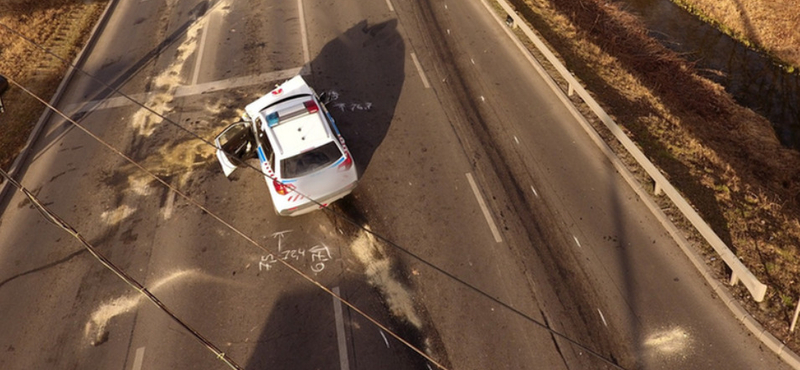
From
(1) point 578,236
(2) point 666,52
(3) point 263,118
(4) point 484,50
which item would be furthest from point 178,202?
(2) point 666,52

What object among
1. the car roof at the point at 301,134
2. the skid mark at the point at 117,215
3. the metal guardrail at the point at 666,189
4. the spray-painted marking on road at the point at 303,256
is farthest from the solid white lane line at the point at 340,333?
the metal guardrail at the point at 666,189

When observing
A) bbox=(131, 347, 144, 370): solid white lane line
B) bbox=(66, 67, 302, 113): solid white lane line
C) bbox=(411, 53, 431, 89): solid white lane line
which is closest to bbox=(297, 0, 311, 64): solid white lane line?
bbox=(66, 67, 302, 113): solid white lane line

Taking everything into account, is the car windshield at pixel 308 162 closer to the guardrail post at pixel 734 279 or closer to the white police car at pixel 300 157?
the white police car at pixel 300 157

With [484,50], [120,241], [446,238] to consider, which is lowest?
[120,241]

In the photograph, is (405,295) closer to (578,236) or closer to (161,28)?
(578,236)

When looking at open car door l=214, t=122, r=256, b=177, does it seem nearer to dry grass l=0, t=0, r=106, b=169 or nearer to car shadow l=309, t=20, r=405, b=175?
car shadow l=309, t=20, r=405, b=175

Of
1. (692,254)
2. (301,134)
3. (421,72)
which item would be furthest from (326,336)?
(421,72)

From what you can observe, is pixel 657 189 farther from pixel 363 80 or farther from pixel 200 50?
pixel 200 50
